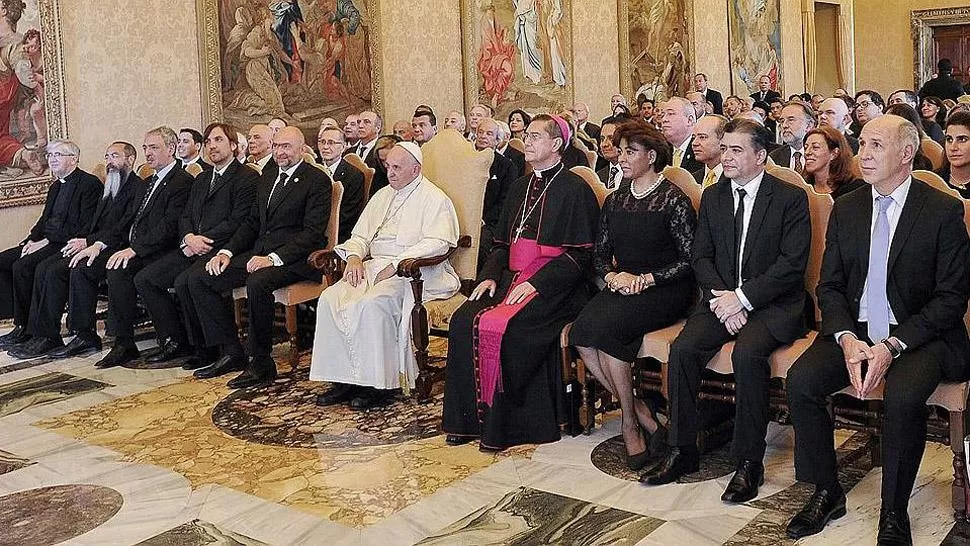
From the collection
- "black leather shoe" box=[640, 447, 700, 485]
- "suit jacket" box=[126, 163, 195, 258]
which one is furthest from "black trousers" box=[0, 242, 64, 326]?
"black leather shoe" box=[640, 447, 700, 485]

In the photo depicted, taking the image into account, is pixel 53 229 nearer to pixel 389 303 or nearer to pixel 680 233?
pixel 389 303

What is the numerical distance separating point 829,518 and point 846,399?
2.29 ft

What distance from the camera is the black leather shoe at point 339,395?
6086 mm

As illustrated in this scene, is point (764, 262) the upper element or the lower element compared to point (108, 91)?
lower

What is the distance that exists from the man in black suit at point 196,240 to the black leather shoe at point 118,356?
16 cm

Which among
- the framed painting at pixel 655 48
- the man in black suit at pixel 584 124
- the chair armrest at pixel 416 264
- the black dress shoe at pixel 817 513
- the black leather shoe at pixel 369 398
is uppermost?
the framed painting at pixel 655 48

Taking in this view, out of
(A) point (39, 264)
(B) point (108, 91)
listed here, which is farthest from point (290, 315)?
(B) point (108, 91)

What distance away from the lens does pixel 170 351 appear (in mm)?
7332

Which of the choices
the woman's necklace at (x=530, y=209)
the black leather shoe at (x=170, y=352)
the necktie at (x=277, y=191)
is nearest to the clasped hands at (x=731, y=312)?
the woman's necklace at (x=530, y=209)

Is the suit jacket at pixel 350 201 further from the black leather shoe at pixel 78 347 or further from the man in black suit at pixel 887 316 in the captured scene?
the man in black suit at pixel 887 316

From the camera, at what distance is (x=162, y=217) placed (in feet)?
25.1

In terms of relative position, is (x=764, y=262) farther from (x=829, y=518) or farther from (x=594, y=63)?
(x=594, y=63)

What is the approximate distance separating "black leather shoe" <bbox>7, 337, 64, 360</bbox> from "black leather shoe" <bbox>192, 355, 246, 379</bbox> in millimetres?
1524

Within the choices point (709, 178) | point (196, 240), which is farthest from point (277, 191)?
point (709, 178)
